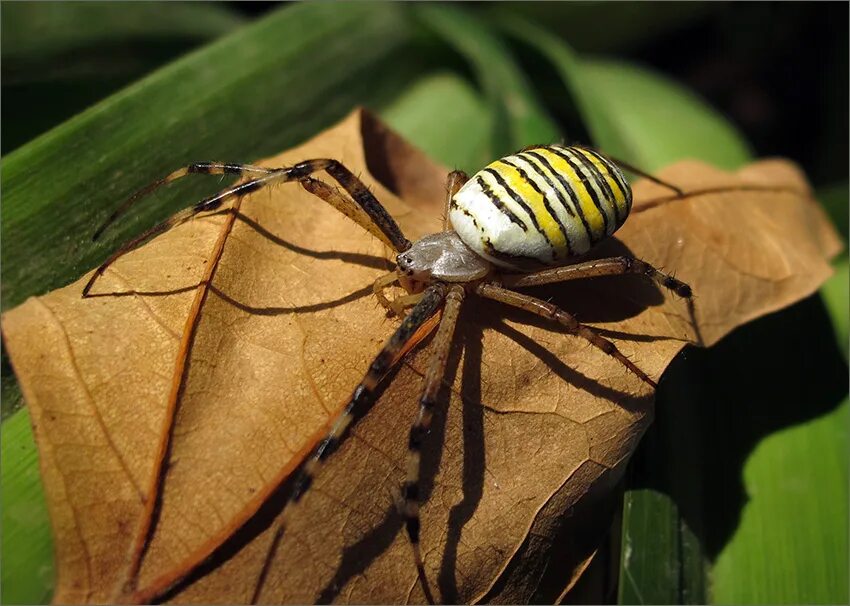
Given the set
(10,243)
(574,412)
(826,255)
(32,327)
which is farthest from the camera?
(826,255)

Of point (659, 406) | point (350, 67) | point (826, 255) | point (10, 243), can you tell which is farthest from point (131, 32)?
point (826, 255)

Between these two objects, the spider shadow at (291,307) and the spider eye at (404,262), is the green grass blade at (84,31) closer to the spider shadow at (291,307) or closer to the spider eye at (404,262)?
the spider shadow at (291,307)

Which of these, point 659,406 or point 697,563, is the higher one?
point 659,406

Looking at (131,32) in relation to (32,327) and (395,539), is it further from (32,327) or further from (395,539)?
→ (395,539)

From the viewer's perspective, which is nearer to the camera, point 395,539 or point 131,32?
point 395,539

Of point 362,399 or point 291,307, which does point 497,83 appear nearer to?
point 291,307

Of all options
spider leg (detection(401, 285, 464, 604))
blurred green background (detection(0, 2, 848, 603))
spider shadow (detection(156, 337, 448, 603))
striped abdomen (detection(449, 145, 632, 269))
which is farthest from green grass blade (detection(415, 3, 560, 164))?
spider shadow (detection(156, 337, 448, 603))

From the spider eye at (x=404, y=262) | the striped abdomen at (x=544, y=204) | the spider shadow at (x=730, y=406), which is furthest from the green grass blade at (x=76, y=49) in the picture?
the spider shadow at (x=730, y=406)

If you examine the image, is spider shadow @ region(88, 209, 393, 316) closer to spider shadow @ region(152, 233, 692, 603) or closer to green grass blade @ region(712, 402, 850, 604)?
spider shadow @ region(152, 233, 692, 603)
